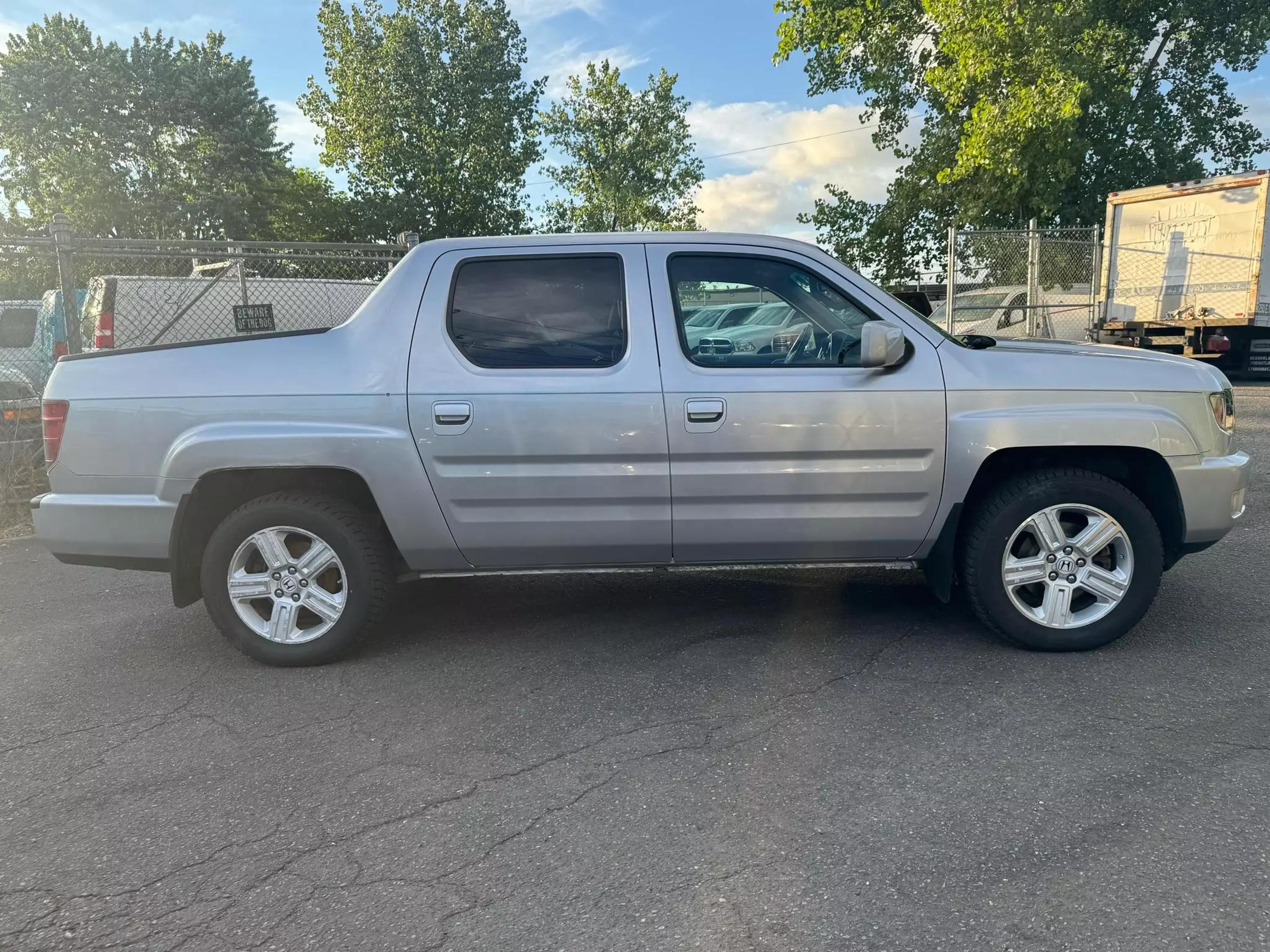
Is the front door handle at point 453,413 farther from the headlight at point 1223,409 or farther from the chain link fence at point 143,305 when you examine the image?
the headlight at point 1223,409

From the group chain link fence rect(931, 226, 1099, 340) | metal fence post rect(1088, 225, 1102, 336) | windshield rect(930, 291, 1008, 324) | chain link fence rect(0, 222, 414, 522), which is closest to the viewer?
chain link fence rect(0, 222, 414, 522)

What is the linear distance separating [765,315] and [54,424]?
10.4 feet

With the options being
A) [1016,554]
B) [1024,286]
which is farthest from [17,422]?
[1024,286]

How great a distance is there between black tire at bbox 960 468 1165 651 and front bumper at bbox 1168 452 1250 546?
16cm

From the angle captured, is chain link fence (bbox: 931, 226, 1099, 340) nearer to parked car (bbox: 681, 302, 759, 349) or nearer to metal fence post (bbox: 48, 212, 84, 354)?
parked car (bbox: 681, 302, 759, 349)

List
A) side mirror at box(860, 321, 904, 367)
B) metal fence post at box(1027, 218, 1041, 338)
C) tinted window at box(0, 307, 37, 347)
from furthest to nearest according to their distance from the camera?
→ metal fence post at box(1027, 218, 1041, 338) → tinted window at box(0, 307, 37, 347) → side mirror at box(860, 321, 904, 367)

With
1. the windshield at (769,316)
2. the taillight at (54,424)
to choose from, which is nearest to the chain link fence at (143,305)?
the taillight at (54,424)

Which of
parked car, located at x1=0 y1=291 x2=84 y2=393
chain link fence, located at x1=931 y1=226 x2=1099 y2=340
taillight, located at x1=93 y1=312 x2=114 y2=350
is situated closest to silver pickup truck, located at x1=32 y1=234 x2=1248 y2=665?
parked car, located at x1=0 y1=291 x2=84 y2=393

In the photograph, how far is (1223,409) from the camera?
3.99 meters

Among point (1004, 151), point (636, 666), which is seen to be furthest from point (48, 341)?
point (1004, 151)

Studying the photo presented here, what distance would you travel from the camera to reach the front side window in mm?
3895

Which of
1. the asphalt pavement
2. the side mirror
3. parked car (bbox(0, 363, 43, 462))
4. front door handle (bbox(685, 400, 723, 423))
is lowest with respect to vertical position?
the asphalt pavement

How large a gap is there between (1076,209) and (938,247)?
307cm

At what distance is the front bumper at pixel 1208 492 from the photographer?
3.87 metres
